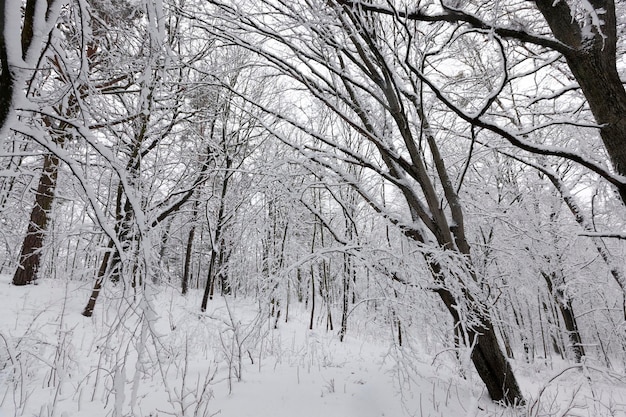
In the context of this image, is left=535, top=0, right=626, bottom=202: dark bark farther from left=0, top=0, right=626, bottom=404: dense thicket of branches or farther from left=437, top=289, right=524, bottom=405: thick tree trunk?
left=437, top=289, right=524, bottom=405: thick tree trunk

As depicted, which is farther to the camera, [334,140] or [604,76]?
[334,140]

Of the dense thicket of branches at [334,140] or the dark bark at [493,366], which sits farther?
the dark bark at [493,366]

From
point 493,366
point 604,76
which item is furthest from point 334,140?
point 493,366

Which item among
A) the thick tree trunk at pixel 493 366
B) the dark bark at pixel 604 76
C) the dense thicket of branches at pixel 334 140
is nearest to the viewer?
the dense thicket of branches at pixel 334 140

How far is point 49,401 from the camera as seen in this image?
271cm

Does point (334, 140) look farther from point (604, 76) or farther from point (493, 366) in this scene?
point (493, 366)

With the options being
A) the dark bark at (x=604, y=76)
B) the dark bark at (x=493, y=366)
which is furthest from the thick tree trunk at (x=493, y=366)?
the dark bark at (x=604, y=76)

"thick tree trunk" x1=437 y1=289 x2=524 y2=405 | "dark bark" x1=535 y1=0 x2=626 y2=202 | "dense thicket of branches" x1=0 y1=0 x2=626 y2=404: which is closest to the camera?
"dense thicket of branches" x1=0 y1=0 x2=626 y2=404

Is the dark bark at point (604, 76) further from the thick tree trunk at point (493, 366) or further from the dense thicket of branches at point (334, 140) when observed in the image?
the thick tree trunk at point (493, 366)

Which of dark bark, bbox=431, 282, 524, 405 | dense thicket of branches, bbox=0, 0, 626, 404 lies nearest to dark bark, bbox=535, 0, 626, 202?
dense thicket of branches, bbox=0, 0, 626, 404

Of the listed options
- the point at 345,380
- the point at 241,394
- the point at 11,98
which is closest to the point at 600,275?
the point at 345,380

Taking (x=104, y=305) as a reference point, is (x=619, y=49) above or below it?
above

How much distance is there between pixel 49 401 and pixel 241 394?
1.69m

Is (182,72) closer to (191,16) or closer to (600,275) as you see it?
(191,16)
